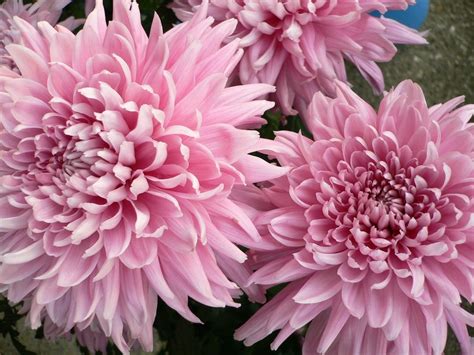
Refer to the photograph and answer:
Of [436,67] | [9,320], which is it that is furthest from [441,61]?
[9,320]

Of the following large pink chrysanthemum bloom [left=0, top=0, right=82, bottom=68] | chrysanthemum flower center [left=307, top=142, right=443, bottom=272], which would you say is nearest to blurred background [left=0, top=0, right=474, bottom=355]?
large pink chrysanthemum bloom [left=0, top=0, right=82, bottom=68]

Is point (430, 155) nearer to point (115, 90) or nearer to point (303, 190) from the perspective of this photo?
point (303, 190)

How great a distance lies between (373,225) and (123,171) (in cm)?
16

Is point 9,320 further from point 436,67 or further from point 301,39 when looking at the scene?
point 436,67

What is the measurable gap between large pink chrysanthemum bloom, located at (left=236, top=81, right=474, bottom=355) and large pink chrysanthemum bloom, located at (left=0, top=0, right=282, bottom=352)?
0.03 m

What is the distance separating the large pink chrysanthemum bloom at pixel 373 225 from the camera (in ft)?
1.24

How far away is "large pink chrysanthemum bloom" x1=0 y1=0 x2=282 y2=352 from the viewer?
371 millimetres

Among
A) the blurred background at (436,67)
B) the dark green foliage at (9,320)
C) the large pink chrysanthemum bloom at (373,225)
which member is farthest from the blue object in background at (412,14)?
the dark green foliage at (9,320)

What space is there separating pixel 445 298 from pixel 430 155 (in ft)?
0.29

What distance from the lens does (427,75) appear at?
1.11 meters

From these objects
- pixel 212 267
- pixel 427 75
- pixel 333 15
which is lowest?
pixel 427 75

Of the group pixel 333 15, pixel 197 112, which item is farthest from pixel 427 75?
pixel 197 112

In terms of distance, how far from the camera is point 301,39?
1.53ft

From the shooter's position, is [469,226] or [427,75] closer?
[469,226]
